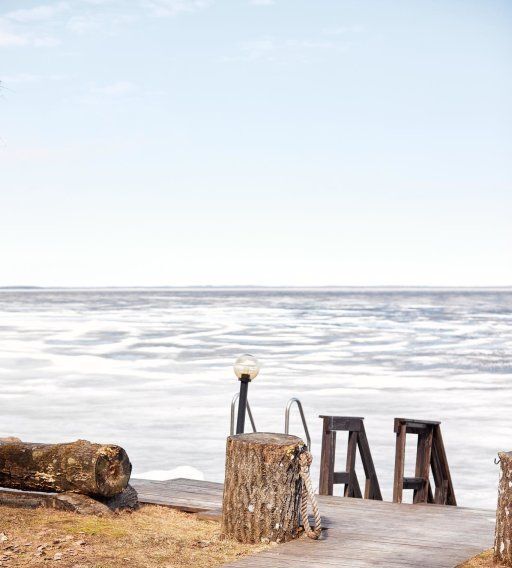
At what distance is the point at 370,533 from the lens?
318 inches

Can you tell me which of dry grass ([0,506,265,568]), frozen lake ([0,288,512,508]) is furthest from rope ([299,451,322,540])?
frozen lake ([0,288,512,508])

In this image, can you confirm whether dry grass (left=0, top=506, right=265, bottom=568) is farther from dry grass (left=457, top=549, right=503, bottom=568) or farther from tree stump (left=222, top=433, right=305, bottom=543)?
dry grass (left=457, top=549, right=503, bottom=568)

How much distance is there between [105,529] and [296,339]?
3678cm

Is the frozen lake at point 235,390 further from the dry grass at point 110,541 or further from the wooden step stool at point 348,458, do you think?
the dry grass at point 110,541

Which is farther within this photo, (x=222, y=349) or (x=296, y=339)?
(x=296, y=339)

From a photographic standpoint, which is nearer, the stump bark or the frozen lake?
the stump bark

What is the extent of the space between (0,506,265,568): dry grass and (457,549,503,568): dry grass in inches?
59.1

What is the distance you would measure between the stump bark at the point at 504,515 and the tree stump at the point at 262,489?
5.14ft

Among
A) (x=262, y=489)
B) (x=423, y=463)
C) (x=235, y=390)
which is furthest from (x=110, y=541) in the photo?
(x=235, y=390)

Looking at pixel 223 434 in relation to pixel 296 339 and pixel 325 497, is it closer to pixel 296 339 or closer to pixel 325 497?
pixel 325 497

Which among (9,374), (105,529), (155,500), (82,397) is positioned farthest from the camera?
(9,374)

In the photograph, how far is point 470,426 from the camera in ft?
61.7

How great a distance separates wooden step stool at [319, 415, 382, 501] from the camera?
1048 cm

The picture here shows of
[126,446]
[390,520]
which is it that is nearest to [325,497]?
[390,520]
